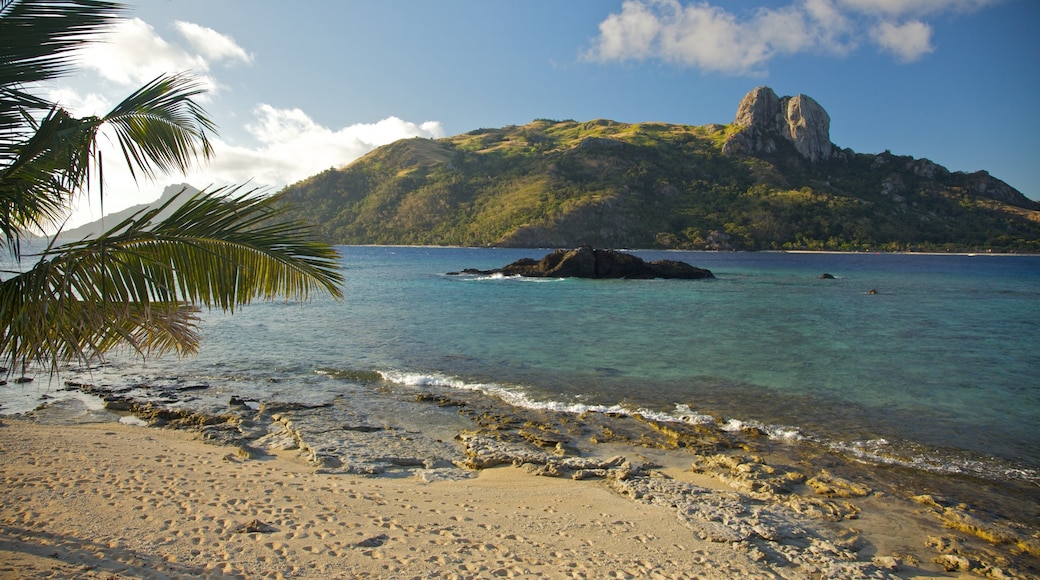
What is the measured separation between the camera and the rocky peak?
174m

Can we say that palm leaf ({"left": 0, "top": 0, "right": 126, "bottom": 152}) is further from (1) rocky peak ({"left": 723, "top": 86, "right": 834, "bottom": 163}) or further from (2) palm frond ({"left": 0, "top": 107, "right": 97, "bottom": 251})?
(1) rocky peak ({"left": 723, "top": 86, "right": 834, "bottom": 163})

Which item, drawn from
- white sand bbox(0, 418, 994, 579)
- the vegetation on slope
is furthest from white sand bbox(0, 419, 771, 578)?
the vegetation on slope

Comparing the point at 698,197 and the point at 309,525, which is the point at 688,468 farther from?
the point at 698,197

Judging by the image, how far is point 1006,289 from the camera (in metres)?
52.3

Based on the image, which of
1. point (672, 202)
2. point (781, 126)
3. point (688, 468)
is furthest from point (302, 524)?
point (781, 126)

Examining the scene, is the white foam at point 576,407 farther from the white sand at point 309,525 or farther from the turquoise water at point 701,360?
the white sand at point 309,525

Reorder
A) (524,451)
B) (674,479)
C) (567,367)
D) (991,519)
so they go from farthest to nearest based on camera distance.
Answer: (567,367) → (524,451) → (674,479) → (991,519)

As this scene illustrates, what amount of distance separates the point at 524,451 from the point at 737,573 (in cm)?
459

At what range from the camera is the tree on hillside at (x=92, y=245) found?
13.8ft

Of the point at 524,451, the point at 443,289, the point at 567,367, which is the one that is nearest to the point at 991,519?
the point at 524,451

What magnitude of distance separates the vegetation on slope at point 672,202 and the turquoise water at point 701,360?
319 ft

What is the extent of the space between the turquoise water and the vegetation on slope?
97.1 metres

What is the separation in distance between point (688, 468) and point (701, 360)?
10170mm

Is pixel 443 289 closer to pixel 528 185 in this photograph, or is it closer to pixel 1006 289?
pixel 1006 289
